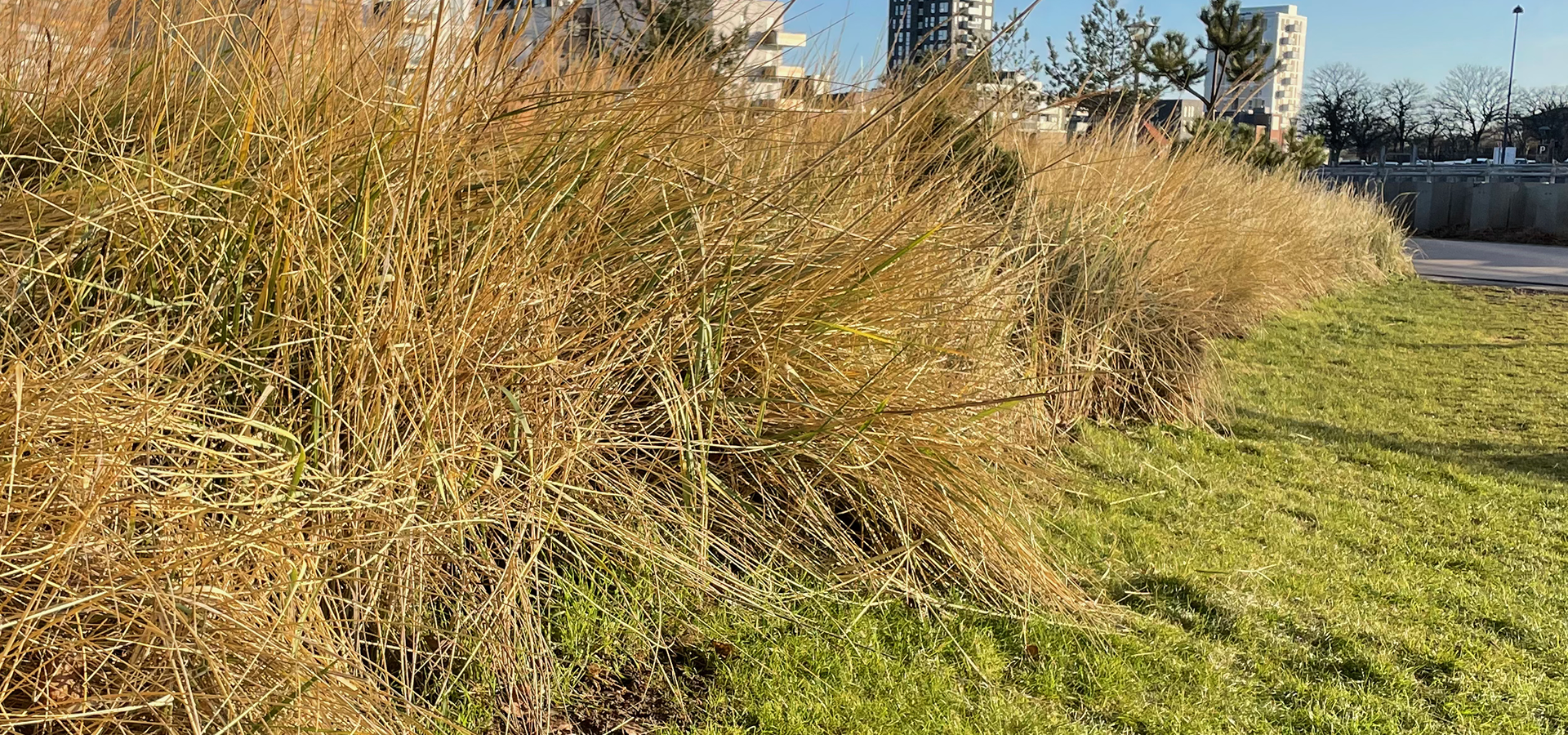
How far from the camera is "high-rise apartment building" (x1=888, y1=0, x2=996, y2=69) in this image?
11.3 ft

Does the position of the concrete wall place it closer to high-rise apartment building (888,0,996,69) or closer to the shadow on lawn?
the shadow on lawn

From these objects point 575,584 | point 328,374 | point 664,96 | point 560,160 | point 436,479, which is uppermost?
point 664,96

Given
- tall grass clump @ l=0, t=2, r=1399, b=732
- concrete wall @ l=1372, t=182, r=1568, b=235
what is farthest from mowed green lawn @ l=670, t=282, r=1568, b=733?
concrete wall @ l=1372, t=182, r=1568, b=235

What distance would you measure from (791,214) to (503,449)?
3.40 ft

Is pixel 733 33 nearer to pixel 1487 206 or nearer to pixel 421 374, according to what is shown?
pixel 421 374

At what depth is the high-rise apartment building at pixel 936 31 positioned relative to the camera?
11.3 ft

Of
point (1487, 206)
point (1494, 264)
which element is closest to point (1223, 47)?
point (1494, 264)

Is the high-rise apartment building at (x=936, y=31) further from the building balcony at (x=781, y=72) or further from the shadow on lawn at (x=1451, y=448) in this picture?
the shadow on lawn at (x=1451, y=448)

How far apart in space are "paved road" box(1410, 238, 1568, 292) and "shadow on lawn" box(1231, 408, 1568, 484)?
978 cm

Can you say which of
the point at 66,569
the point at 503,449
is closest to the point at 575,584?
the point at 503,449

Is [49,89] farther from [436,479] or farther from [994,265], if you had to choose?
[994,265]

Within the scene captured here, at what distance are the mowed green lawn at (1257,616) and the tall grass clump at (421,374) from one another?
0.69 ft

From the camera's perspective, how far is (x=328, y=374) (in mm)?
2027

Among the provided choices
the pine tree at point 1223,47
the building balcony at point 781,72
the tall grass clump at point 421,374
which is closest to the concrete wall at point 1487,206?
the pine tree at point 1223,47
